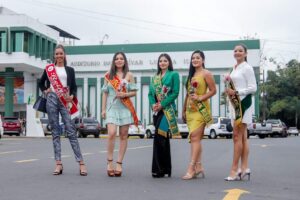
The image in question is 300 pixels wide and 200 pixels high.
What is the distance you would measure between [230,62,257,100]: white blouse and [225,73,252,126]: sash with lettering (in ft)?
0.19

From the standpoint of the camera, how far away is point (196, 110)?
338 inches

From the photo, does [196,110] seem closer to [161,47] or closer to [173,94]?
[173,94]

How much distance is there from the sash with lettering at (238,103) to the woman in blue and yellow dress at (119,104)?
1.52 meters

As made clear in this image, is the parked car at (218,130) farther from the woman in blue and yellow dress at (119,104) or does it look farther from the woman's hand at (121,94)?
the woman's hand at (121,94)

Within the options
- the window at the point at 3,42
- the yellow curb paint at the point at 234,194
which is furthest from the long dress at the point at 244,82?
the window at the point at 3,42

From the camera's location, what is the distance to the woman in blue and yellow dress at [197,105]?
27.9ft

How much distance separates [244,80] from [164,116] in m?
1.29

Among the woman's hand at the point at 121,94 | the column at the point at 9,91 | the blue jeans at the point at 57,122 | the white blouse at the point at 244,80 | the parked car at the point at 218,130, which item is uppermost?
the column at the point at 9,91

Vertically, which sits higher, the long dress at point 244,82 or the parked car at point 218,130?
the long dress at point 244,82

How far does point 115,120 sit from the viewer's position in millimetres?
8984

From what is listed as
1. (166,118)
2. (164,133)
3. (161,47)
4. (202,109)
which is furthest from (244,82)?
(161,47)

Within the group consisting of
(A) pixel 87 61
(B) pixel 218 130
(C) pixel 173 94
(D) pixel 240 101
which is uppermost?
(A) pixel 87 61

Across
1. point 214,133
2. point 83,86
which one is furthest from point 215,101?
point 214,133

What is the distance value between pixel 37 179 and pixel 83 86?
52675mm
